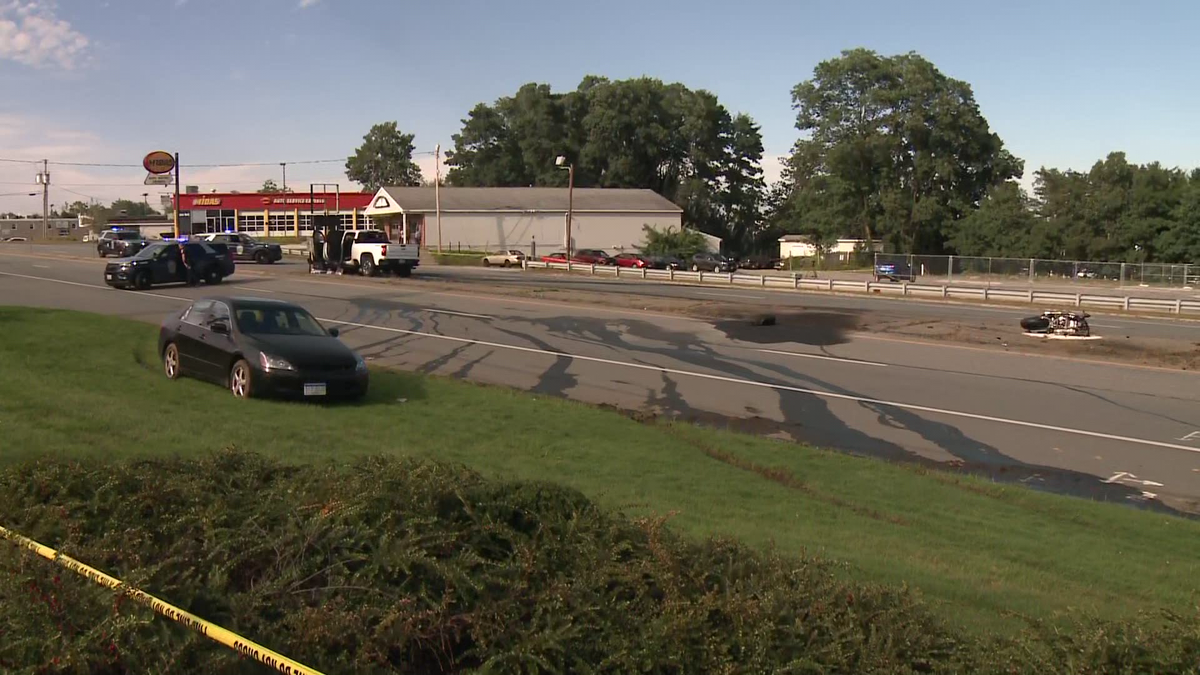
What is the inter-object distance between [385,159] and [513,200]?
7555 cm

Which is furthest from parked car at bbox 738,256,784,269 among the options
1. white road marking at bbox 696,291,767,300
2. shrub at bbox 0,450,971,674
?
shrub at bbox 0,450,971,674

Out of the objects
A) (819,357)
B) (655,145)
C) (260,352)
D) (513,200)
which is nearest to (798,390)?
(819,357)

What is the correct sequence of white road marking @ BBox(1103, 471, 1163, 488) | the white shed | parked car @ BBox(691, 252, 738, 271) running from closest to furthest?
white road marking @ BBox(1103, 471, 1163, 488) < parked car @ BBox(691, 252, 738, 271) < the white shed

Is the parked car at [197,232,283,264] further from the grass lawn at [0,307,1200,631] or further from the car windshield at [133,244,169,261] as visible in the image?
the grass lawn at [0,307,1200,631]

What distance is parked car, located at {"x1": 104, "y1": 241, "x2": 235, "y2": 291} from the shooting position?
3475 cm

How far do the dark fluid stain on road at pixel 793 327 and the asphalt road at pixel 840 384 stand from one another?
0.27 m

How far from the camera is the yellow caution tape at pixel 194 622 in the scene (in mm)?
3656

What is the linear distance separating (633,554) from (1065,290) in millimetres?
53509

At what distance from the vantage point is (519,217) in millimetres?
83562

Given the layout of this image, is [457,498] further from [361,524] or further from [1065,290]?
[1065,290]

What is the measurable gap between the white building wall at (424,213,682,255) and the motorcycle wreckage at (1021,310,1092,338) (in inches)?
2230

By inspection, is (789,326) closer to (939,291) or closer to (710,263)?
(939,291)

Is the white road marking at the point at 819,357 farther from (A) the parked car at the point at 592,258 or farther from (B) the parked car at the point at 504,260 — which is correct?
(A) the parked car at the point at 592,258

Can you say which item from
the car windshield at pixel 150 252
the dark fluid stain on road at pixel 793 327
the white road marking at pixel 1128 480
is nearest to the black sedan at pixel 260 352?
the white road marking at pixel 1128 480
